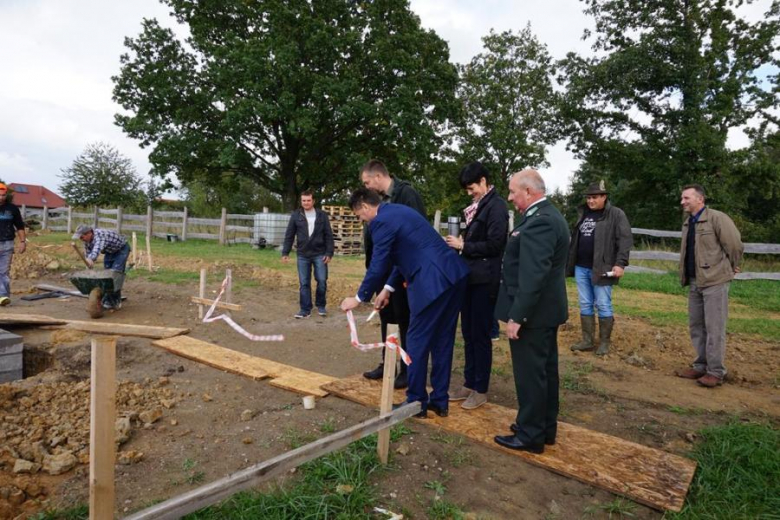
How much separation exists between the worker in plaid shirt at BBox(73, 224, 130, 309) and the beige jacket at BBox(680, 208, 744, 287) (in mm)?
8061

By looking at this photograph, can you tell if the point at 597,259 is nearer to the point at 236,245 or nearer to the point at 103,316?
the point at 103,316

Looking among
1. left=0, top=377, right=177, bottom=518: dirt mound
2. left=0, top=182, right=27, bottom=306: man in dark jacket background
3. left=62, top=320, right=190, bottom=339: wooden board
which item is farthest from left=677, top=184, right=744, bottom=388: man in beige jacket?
left=0, top=182, right=27, bottom=306: man in dark jacket background

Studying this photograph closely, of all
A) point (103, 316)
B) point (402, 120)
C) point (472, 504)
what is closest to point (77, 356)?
point (103, 316)

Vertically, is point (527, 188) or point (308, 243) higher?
point (527, 188)

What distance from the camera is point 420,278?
3480 mm

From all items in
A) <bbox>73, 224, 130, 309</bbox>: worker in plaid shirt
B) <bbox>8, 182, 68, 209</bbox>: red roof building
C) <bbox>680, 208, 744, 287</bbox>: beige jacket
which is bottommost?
<bbox>73, 224, 130, 309</bbox>: worker in plaid shirt

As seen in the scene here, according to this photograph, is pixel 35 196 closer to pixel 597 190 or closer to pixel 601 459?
pixel 597 190

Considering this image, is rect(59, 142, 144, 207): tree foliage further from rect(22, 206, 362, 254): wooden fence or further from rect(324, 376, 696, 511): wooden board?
rect(324, 376, 696, 511): wooden board

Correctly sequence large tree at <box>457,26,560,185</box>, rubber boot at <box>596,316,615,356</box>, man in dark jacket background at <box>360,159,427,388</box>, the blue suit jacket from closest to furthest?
the blue suit jacket
man in dark jacket background at <box>360,159,427,388</box>
rubber boot at <box>596,316,615,356</box>
large tree at <box>457,26,560,185</box>

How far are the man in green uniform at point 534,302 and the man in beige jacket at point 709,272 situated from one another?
8.03 ft

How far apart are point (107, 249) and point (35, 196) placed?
64.4m

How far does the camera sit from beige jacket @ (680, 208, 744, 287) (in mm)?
4625

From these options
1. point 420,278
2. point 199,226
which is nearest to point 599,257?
point 420,278

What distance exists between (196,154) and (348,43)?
8306mm
